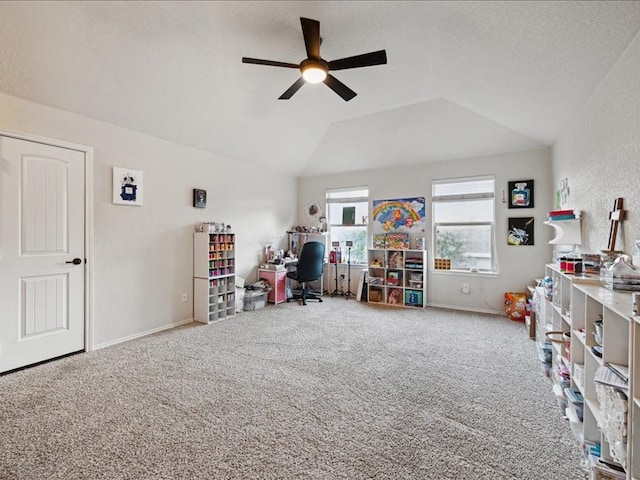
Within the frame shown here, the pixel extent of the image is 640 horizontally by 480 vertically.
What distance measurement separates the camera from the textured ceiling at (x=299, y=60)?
2127 millimetres

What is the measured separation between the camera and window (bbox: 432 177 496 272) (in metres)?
4.78

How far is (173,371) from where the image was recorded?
2.70 meters

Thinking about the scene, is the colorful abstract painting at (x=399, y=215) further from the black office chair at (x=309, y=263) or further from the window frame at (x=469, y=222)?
the black office chair at (x=309, y=263)

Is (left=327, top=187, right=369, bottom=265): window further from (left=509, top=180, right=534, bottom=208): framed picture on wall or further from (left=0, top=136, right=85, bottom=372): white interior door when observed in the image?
(left=0, top=136, right=85, bottom=372): white interior door

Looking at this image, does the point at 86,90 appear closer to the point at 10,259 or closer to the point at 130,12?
the point at 130,12

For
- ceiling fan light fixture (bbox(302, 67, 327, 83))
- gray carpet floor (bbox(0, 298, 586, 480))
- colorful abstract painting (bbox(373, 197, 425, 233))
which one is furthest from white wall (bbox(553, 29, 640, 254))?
colorful abstract painting (bbox(373, 197, 425, 233))

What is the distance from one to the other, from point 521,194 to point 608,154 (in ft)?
Answer: 7.93

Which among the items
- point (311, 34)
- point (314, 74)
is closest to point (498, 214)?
point (314, 74)

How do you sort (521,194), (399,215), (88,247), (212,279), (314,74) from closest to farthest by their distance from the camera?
(314,74) → (88,247) → (212,279) → (521,194) → (399,215)

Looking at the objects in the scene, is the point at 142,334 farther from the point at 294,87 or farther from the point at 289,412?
the point at 294,87

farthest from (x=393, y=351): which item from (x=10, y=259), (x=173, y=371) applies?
(x=10, y=259)

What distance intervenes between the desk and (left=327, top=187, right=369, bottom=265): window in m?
1.35

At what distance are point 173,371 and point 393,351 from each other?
217cm

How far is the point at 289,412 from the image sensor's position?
2.09m
